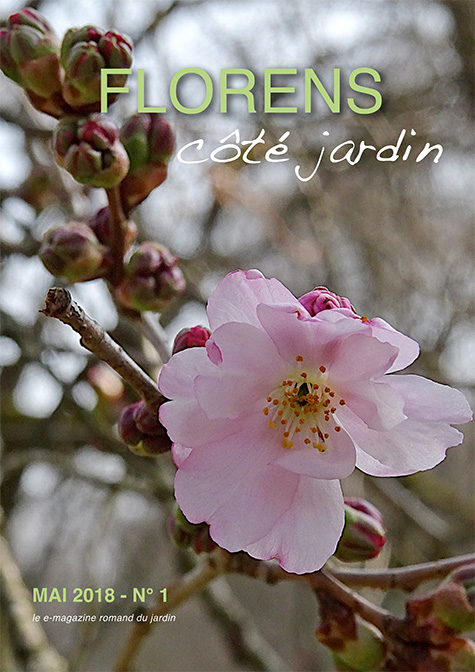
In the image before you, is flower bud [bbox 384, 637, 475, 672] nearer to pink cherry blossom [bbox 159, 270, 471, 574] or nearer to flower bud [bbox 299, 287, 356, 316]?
pink cherry blossom [bbox 159, 270, 471, 574]

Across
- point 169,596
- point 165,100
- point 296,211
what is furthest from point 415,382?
point 296,211

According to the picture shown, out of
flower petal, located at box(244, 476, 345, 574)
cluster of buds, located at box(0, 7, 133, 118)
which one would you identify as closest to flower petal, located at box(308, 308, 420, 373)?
flower petal, located at box(244, 476, 345, 574)

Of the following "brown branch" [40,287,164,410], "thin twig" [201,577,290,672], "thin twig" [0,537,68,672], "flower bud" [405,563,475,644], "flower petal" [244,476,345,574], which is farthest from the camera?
"thin twig" [201,577,290,672]

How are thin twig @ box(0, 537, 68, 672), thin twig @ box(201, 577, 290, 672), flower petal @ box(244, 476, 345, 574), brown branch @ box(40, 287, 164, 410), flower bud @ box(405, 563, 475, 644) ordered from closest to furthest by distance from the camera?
brown branch @ box(40, 287, 164, 410) < flower petal @ box(244, 476, 345, 574) < flower bud @ box(405, 563, 475, 644) < thin twig @ box(0, 537, 68, 672) < thin twig @ box(201, 577, 290, 672)

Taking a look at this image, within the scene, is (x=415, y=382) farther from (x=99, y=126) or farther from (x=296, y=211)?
(x=296, y=211)

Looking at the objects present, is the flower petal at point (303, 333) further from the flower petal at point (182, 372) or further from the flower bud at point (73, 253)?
the flower bud at point (73, 253)

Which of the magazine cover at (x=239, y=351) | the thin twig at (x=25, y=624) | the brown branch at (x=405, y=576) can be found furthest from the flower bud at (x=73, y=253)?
the thin twig at (x=25, y=624)

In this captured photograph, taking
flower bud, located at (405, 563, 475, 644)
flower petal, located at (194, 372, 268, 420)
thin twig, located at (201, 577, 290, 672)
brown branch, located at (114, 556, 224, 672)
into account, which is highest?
flower petal, located at (194, 372, 268, 420)
